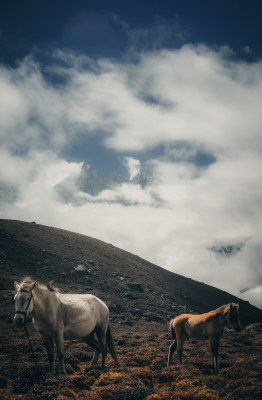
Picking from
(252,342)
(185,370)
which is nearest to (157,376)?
(185,370)

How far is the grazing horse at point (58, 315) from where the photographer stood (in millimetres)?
7938

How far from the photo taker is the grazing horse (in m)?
7.94

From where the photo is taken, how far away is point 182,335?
10.8 metres

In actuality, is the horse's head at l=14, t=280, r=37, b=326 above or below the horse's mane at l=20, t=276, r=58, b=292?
below

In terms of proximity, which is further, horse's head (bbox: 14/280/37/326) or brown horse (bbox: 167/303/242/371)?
brown horse (bbox: 167/303/242/371)

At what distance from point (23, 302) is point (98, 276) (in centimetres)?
3274

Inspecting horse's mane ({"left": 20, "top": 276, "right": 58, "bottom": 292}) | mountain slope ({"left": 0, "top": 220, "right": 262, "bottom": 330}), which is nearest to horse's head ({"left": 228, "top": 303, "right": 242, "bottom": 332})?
horse's mane ({"left": 20, "top": 276, "right": 58, "bottom": 292})

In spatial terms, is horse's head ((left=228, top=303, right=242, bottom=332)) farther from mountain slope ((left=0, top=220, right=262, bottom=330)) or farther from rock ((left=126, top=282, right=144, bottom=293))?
rock ((left=126, top=282, right=144, bottom=293))

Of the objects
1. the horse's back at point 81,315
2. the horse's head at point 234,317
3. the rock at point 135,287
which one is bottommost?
the rock at point 135,287

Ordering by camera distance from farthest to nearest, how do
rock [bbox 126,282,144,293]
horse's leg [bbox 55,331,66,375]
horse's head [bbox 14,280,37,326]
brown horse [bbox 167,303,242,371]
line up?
1. rock [bbox 126,282,144,293]
2. brown horse [bbox 167,303,242,371]
3. horse's leg [bbox 55,331,66,375]
4. horse's head [bbox 14,280,37,326]

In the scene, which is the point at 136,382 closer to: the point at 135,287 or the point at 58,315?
the point at 58,315

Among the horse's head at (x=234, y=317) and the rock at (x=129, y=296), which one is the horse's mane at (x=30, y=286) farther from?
the rock at (x=129, y=296)

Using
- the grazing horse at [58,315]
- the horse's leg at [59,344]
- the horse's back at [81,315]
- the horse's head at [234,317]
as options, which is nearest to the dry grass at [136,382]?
the horse's leg at [59,344]

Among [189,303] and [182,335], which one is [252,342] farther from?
[189,303]
